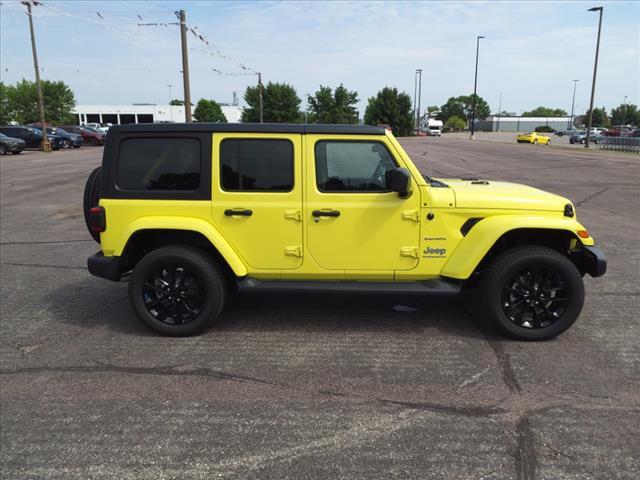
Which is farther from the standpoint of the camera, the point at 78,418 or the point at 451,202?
the point at 451,202

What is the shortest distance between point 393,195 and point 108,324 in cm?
284

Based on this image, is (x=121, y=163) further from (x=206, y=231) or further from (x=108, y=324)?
(x=108, y=324)

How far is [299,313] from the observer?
495 cm

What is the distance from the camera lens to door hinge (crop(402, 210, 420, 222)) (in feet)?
13.7

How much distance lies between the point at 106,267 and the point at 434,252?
9.05 ft

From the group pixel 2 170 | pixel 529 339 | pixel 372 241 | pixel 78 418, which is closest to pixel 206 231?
pixel 372 241

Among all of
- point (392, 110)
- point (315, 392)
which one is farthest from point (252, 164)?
point (392, 110)

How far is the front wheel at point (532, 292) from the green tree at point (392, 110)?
201ft

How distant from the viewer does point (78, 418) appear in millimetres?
3184

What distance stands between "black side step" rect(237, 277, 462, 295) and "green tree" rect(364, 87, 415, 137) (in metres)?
61.3

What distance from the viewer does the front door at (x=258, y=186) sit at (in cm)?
421

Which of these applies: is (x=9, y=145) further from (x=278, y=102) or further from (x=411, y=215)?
(x=278, y=102)

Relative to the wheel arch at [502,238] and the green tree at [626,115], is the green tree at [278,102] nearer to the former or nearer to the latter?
the wheel arch at [502,238]

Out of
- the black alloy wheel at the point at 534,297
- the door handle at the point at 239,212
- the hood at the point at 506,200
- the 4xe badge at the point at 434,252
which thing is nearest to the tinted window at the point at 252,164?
the door handle at the point at 239,212
